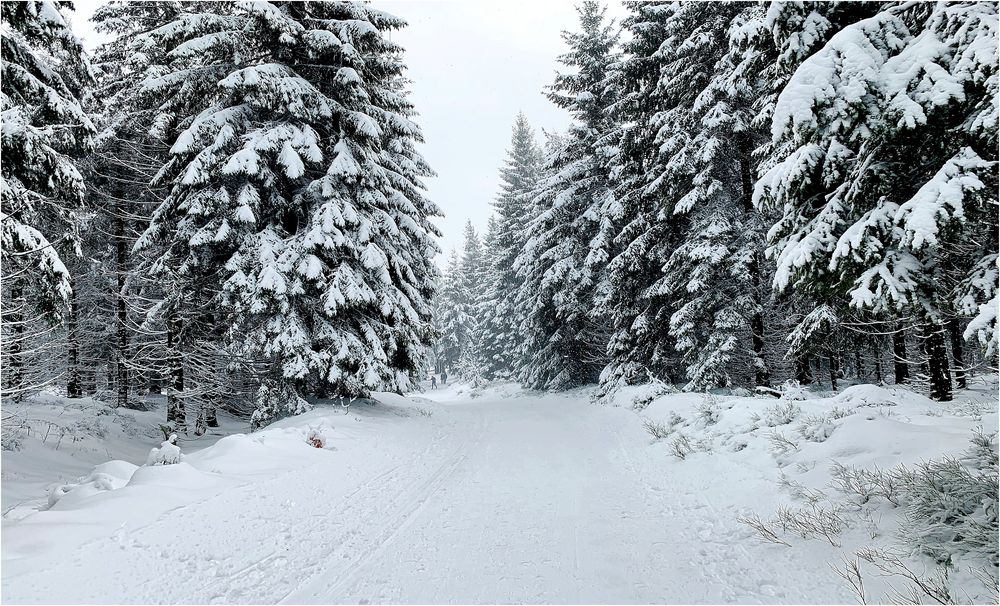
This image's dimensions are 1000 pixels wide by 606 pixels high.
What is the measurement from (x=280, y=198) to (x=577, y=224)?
1299cm

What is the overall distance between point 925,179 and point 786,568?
388 centimetres

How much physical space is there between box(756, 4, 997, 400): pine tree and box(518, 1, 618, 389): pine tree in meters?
13.6

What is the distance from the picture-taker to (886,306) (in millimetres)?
3953

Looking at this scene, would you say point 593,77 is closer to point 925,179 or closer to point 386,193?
point 386,193

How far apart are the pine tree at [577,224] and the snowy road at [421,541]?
515 inches

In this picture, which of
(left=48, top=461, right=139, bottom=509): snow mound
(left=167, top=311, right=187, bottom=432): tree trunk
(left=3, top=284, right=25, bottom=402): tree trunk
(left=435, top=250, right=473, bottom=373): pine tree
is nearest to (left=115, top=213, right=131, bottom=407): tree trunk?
(left=167, top=311, right=187, bottom=432): tree trunk

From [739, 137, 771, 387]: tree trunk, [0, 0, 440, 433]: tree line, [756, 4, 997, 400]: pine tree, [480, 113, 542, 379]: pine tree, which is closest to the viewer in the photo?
[756, 4, 997, 400]: pine tree

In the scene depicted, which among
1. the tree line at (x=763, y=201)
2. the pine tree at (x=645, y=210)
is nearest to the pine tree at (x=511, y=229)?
the tree line at (x=763, y=201)

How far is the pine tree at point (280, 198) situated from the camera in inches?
425

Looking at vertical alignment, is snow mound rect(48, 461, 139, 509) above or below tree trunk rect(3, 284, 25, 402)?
below

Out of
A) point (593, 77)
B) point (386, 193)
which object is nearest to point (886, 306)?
point (386, 193)

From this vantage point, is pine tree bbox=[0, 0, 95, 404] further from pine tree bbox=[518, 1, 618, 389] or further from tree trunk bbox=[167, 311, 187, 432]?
pine tree bbox=[518, 1, 618, 389]

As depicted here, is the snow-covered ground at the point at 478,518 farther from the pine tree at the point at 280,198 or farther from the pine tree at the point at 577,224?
the pine tree at the point at 577,224

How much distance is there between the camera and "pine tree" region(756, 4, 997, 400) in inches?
138
